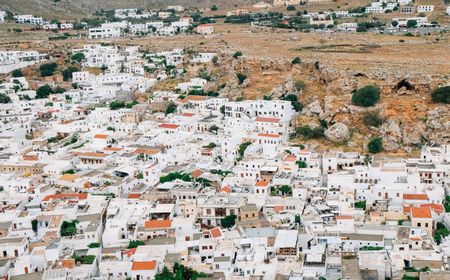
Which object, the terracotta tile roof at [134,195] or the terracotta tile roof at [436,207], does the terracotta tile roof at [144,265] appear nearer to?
the terracotta tile roof at [134,195]

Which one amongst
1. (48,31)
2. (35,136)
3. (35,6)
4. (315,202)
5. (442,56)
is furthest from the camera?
(35,6)

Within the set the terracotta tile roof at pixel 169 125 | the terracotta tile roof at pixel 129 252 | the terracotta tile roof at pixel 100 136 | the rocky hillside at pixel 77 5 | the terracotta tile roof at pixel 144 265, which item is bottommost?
the terracotta tile roof at pixel 129 252

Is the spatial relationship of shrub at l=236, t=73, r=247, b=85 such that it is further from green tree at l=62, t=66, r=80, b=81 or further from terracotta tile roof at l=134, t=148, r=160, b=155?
green tree at l=62, t=66, r=80, b=81

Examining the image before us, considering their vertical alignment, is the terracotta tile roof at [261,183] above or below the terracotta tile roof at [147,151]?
below

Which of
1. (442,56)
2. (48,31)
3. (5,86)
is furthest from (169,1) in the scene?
(442,56)

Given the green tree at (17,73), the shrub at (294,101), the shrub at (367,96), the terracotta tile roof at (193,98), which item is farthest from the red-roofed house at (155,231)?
the green tree at (17,73)

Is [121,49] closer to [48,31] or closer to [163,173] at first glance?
[48,31]
